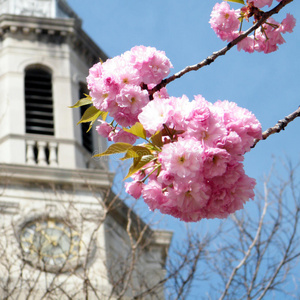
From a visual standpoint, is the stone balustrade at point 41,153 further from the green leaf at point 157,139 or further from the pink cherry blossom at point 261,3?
the green leaf at point 157,139

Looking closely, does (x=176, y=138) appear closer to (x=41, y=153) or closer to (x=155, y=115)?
(x=155, y=115)

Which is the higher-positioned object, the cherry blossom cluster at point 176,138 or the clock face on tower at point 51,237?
the clock face on tower at point 51,237

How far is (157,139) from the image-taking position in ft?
14.5

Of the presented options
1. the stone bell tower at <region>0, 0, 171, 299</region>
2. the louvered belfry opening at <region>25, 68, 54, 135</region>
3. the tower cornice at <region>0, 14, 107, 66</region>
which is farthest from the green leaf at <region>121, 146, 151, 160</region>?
the tower cornice at <region>0, 14, 107, 66</region>

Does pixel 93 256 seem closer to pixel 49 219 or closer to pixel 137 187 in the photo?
pixel 49 219

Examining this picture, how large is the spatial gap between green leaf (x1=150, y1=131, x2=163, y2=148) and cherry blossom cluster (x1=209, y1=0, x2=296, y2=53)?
4.73 ft

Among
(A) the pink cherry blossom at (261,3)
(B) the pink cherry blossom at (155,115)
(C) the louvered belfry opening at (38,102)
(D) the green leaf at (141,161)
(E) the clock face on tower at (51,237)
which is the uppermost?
(C) the louvered belfry opening at (38,102)

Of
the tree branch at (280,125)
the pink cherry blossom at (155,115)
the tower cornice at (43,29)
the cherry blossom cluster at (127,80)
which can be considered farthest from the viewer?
the tower cornice at (43,29)

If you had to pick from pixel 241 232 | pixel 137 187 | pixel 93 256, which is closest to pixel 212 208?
pixel 137 187

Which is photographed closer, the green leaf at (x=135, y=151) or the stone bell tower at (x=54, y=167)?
the green leaf at (x=135, y=151)

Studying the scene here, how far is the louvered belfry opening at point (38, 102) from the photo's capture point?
27.6m

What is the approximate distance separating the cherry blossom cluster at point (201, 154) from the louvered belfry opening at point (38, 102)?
23.0m

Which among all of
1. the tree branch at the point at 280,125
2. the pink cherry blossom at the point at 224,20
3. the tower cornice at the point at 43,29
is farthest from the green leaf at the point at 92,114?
the tower cornice at the point at 43,29

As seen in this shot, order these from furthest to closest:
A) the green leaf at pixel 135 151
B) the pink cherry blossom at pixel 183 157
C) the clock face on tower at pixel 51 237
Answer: the clock face on tower at pixel 51 237 < the green leaf at pixel 135 151 < the pink cherry blossom at pixel 183 157
